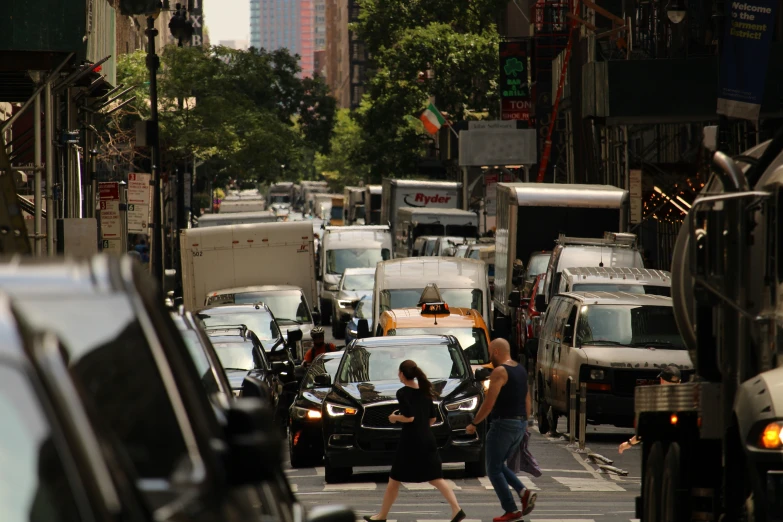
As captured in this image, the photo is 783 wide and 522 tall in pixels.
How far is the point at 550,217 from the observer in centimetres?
3341

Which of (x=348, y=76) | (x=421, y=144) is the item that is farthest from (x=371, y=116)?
(x=348, y=76)

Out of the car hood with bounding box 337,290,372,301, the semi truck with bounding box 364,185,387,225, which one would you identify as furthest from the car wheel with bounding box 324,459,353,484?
the semi truck with bounding box 364,185,387,225

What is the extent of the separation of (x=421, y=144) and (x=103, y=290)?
76.2 m

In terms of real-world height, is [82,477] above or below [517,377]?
above

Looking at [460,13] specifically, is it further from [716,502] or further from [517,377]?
[716,502]

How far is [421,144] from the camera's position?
79.4m

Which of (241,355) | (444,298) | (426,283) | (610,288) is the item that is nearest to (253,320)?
(426,283)

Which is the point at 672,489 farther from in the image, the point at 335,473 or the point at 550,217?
the point at 550,217

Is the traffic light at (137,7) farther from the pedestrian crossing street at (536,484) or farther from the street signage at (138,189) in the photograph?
the pedestrian crossing street at (536,484)

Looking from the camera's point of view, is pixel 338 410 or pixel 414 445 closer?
pixel 414 445

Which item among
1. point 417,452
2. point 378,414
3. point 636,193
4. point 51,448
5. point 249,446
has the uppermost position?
point 51,448

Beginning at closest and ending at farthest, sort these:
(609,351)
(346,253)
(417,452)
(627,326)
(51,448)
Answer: (51,448) < (417,452) < (609,351) < (627,326) < (346,253)

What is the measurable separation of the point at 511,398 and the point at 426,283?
48.3 ft

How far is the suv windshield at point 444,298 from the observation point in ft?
94.8
